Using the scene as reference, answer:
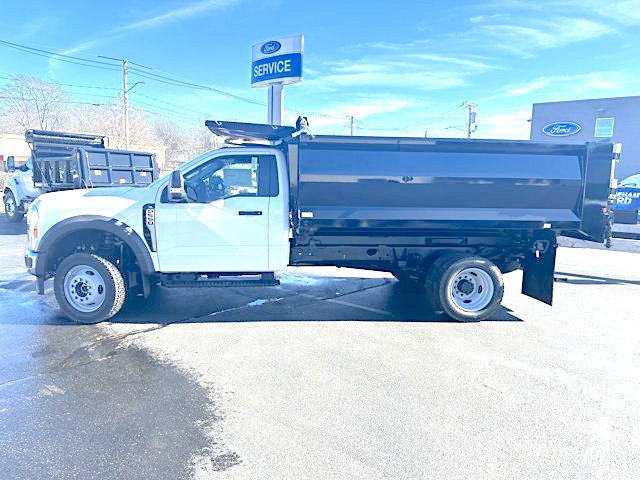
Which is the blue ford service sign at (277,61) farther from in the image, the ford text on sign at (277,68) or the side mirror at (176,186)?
the side mirror at (176,186)

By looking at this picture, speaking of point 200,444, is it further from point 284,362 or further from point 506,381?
point 506,381

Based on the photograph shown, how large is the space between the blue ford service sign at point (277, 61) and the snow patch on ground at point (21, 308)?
1187cm

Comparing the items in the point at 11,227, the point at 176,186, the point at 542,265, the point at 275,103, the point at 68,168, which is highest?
the point at 275,103

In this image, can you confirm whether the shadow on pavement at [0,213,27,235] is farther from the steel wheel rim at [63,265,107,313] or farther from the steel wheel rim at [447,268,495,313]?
the steel wheel rim at [447,268,495,313]

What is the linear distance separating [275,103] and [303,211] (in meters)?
12.2

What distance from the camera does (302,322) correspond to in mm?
5652

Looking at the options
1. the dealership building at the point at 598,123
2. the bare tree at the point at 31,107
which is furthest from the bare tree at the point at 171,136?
the dealership building at the point at 598,123

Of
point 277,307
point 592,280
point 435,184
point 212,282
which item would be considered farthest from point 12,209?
point 592,280

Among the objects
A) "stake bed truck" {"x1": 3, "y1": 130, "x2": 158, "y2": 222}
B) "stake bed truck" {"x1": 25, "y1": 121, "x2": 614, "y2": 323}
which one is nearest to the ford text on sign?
"stake bed truck" {"x1": 3, "y1": 130, "x2": 158, "y2": 222}

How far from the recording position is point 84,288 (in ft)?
17.9

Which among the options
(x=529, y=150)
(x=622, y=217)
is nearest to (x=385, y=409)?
(x=529, y=150)

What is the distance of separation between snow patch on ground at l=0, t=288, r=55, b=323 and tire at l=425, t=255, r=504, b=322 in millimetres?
5113

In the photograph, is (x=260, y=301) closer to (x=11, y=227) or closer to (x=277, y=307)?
(x=277, y=307)

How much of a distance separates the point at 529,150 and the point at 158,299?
5605 mm
